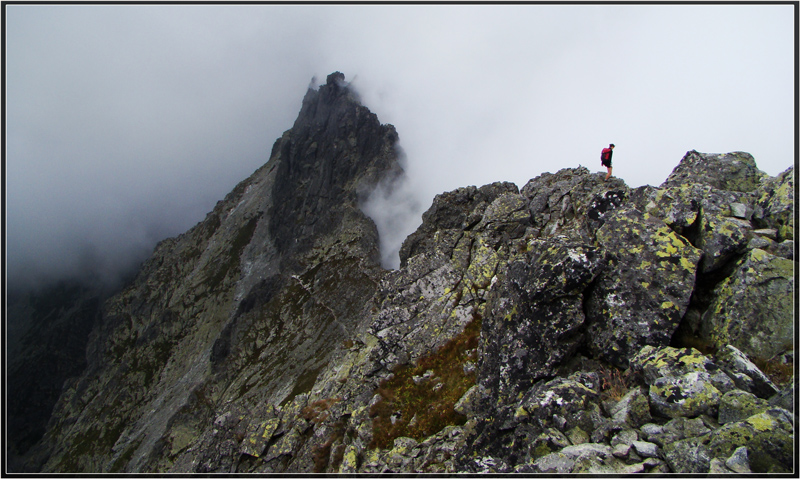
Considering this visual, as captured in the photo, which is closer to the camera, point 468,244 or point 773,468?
point 773,468

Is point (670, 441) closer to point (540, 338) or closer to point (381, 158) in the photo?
point (540, 338)

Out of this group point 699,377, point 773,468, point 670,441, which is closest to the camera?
point 773,468

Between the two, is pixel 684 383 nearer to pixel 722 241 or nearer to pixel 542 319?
pixel 542 319

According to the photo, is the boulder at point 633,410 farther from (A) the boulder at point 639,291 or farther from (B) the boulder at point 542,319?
(B) the boulder at point 542,319

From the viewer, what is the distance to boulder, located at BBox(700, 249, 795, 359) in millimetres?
10492

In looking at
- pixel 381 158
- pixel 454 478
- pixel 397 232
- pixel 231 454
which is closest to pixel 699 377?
pixel 454 478

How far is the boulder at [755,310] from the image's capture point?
10492 millimetres

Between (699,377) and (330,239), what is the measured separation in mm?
157125

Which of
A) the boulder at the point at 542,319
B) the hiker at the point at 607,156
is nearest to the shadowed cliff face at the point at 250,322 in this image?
the hiker at the point at 607,156

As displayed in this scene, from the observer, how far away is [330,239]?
161625 mm

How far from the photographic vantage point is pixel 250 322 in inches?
Result: 5645

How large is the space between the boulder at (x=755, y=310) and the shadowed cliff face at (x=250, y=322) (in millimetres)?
82682

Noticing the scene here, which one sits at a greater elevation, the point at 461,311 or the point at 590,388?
the point at 461,311

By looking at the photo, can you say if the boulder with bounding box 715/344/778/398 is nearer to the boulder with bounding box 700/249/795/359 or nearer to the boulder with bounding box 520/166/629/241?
the boulder with bounding box 700/249/795/359
